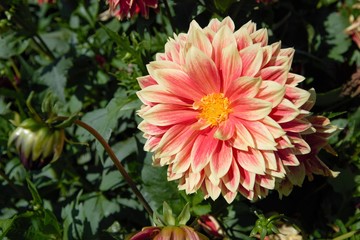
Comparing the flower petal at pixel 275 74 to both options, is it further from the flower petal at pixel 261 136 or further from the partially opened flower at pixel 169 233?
the partially opened flower at pixel 169 233

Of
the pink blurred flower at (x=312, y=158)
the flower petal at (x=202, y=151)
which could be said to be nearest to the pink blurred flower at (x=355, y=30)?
the pink blurred flower at (x=312, y=158)

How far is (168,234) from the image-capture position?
1281 millimetres

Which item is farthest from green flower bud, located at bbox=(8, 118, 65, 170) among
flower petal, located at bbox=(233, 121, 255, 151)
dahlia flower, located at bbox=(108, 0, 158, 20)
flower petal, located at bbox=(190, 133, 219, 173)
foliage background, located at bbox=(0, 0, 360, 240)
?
dahlia flower, located at bbox=(108, 0, 158, 20)

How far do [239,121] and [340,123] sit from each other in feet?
2.19

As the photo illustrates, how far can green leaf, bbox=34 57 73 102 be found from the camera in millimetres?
2170

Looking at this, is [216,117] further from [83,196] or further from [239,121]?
[83,196]

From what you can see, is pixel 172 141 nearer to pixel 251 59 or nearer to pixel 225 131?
pixel 225 131

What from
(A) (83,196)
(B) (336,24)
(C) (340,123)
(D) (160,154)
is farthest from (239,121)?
(B) (336,24)

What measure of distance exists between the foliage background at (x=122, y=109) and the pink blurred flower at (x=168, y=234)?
0.73 feet

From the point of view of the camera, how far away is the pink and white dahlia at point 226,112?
1.27 m

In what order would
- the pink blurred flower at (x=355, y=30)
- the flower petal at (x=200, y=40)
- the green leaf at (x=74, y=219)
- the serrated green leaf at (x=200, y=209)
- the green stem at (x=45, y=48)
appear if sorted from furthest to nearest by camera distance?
the green stem at (x=45, y=48) → the pink blurred flower at (x=355, y=30) → the green leaf at (x=74, y=219) → the serrated green leaf at (x=200, y=209) → the flower petal at (x=200, y=40)

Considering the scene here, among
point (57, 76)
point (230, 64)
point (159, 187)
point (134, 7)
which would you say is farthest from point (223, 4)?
point (57, 76)

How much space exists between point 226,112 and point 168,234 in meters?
0.37

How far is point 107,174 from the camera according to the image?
1.98 m
